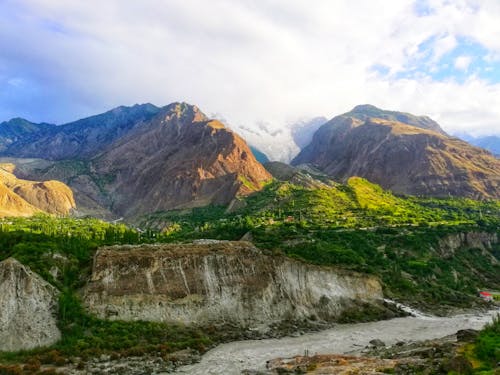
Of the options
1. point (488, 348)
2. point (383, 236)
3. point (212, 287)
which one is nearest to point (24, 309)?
point (212, 287)

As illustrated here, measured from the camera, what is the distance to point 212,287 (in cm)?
6662

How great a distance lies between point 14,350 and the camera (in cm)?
4841

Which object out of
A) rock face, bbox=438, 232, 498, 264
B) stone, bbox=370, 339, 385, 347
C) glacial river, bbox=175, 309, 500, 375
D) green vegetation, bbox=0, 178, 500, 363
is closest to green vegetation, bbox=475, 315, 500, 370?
green vegetation, bbox=0, 178, 500, 363

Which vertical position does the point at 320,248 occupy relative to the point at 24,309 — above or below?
above

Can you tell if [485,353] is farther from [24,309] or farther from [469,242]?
[469,242]

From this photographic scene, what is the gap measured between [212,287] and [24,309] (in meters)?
24.6

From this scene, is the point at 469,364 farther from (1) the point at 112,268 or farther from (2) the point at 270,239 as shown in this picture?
(2) the point at 270,239

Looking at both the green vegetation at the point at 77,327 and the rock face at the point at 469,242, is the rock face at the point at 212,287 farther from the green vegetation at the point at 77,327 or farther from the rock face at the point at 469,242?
the rock face at the point at 469,242

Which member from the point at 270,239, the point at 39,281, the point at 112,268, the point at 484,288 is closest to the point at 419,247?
the point at 484,288

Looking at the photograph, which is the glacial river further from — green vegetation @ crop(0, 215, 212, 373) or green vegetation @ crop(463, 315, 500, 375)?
green vegetation @ crop(463, 315, 500, 375)

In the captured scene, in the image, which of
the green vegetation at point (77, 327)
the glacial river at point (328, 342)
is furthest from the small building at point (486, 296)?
the green vegetation at point (77, 327)

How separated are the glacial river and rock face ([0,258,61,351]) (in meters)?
16.6

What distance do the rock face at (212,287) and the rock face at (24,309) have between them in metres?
5.52

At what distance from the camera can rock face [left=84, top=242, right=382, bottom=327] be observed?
199 feet
